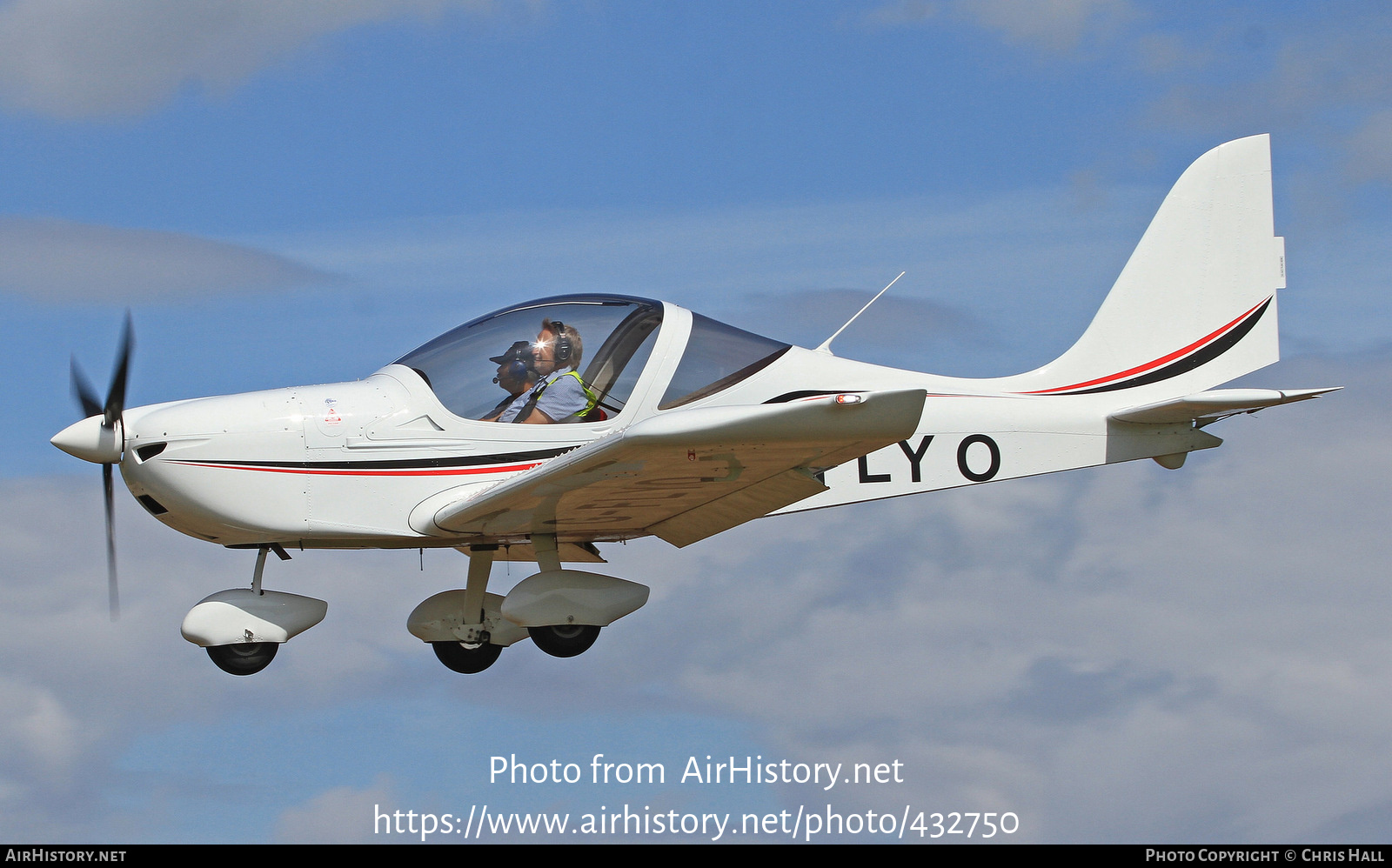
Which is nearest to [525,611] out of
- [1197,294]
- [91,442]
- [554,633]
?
[554,633]

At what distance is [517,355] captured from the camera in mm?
9531

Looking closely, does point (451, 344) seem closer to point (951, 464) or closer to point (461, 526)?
point (461, 526)

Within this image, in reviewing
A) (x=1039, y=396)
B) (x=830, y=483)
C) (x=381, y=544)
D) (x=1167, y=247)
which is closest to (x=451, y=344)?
(x=381, y=544)

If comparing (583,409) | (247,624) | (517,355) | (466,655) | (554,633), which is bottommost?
(247,624)

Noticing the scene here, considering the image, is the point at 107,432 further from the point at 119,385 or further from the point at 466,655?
the point at 466,655

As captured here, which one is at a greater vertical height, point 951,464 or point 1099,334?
point 1099,334

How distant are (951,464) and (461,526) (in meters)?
3.49

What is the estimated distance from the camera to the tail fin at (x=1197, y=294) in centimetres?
1085

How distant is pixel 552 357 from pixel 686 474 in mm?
1584

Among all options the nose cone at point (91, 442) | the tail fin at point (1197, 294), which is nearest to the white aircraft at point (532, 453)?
the nose cone at point (91, 442)

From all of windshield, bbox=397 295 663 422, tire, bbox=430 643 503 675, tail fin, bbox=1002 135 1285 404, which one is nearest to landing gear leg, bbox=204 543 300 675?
tire, bbox=430 643 503 675

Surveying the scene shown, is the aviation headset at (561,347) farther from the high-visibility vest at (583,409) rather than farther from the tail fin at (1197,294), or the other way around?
the tail fin at (1197,294)

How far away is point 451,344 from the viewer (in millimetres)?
9719

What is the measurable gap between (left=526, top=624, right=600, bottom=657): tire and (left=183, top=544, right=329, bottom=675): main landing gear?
1.47 metres
